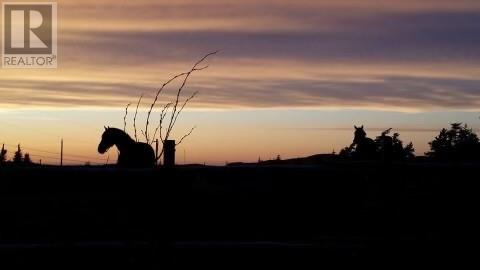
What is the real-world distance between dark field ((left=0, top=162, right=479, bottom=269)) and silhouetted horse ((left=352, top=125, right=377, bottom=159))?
9.84 ft

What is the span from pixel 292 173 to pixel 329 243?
2.16 feet

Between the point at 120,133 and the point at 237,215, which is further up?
the point at 120,133

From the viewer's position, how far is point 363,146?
1235 cm

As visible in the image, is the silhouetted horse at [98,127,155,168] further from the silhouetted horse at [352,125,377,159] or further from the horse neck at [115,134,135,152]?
the silhouetted horse at [352,125,377,159]

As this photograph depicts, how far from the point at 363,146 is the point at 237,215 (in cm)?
478

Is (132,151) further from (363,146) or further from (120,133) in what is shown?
(363,146)

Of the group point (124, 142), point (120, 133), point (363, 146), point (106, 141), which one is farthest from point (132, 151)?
point (363, 146)

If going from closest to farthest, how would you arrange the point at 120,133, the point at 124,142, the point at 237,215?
the point at 237,215 < the point at 124,142 < the point at 120,133

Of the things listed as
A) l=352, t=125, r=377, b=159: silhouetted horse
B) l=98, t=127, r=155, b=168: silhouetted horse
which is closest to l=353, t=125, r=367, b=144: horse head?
l=352, t=125, r=377, b=159: silhouetted horse

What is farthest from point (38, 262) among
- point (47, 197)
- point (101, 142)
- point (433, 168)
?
point (101, 142)

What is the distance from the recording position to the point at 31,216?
8.27m

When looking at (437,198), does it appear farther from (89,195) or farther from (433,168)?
(89,195)

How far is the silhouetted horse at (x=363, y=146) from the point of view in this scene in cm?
1184

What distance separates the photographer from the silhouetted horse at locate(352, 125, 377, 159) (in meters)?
11.8
